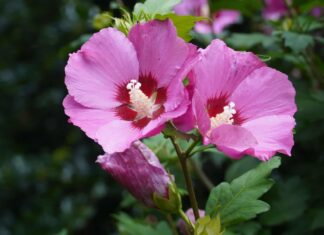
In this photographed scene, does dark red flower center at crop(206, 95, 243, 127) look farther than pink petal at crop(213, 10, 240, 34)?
No

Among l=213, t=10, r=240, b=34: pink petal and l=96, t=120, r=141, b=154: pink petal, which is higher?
l=96, t=120, r=141, b=154: pink petal

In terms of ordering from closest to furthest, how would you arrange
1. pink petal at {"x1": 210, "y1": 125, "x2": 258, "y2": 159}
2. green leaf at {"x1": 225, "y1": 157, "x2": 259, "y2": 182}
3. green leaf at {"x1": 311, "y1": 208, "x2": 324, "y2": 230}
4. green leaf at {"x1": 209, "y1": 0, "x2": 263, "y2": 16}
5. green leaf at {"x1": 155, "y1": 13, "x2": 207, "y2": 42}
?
pink petal at {"x1": 210, "y1": 125, "x2": 258, "y2": 159} < green leaf at {"x1": 155, "y1": 13, "x2": 207, "y2": 42} < green leaf at {"x1": 311, "y1": 208, "x2": 324, "y2": 230} < green leaf at {"x1": 225, "y1": 157, "x2": 259, "y2": 182} < green leaf at {"x1": 209, "y1": 0, "x2": 263, "y2": 16}

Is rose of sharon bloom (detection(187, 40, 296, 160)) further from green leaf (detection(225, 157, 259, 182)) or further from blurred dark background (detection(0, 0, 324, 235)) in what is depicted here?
blurred dark background (detection(0, 0, 324, 235))

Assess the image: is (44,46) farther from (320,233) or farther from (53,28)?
(320,233)

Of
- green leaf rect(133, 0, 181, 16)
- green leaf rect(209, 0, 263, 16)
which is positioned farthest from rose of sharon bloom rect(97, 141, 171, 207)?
green leaf rect(209, 0, 263, 16)

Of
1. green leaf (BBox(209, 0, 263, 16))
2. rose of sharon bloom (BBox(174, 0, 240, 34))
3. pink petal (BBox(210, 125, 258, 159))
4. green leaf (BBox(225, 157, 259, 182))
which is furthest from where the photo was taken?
rose of sharon bloom (BBox(174, 0, 240, 34))

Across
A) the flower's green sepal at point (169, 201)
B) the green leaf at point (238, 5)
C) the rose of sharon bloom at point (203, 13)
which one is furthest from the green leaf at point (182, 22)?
the rose of sharon bloom at point (203, 13)

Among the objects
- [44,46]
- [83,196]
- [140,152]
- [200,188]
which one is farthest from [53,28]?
[140,152]
